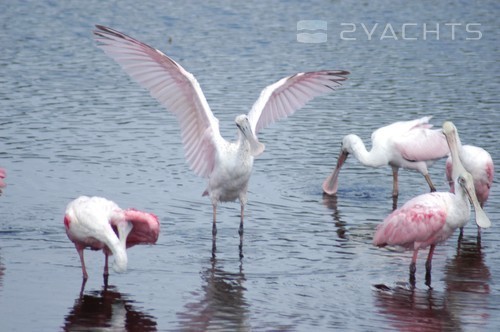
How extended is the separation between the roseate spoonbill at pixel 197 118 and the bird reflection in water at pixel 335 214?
113cm

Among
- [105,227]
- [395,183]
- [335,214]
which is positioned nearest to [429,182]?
[395,183]

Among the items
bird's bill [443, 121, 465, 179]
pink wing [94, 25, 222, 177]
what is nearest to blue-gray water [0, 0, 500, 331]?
pink wing [94, 25, 222, 177]

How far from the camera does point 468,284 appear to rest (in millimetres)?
10641

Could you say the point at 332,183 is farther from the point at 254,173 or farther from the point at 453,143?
the point at 453,143

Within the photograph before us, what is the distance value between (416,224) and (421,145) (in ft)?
12.6

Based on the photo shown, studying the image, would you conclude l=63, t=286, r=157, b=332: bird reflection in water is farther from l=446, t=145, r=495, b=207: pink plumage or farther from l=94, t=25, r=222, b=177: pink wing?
l=446, t=145, r=495, b=207: pink plumage

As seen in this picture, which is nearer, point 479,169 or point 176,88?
point 176,88

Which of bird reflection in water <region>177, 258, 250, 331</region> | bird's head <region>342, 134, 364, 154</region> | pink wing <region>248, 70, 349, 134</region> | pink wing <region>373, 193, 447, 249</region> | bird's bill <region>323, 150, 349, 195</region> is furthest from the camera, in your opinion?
bird's head <region>342, 134, 364, 154</region>

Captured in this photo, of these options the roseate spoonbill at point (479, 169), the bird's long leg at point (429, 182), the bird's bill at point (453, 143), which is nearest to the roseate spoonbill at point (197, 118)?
the bird's bill at point (453, 143)

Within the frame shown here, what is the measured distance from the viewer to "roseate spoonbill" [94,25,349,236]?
37.7 feet

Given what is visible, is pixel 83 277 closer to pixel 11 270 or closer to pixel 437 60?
pixel 11 270

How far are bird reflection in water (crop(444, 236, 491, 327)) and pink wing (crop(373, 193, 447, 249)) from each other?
506mm

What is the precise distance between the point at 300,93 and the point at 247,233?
1666 millimetres

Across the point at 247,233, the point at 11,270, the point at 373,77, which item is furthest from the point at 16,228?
the point at 373,77
